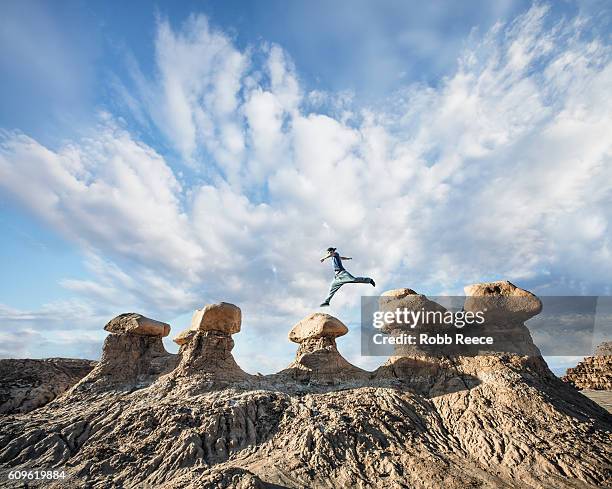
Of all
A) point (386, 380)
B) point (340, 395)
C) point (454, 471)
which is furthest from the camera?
point (386, 380)

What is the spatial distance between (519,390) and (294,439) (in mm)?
7487

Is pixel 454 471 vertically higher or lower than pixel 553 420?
lower

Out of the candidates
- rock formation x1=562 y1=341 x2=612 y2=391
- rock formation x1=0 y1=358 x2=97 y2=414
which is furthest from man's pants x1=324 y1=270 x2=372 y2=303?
rock formation x1=562 y1=341 x2=612 y2=391

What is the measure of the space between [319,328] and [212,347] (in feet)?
13.8

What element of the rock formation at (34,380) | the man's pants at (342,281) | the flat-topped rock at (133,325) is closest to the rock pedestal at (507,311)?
the man's pants at (342,281)

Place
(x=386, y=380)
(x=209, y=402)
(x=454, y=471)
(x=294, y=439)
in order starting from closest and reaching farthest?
1. (x=454, y=471)
2. (x=294, y=439)
3. (x=209, y=402)
4. (x=386, y=380)

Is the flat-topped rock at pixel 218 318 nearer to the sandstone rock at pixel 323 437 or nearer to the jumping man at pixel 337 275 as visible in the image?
the sandstone rock at pixel 323 437

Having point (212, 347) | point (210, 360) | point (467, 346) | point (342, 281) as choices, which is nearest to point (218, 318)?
point (212, 347)

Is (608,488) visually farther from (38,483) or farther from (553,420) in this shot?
(38,483)

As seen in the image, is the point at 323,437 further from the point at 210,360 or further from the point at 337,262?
the point at 337,262

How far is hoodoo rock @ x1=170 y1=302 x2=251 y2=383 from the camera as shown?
14195 millimetres

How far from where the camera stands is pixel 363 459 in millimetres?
10914

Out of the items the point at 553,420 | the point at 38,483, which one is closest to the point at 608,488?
the point at 553,420

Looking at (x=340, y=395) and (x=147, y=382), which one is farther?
(x=147, y=382)
